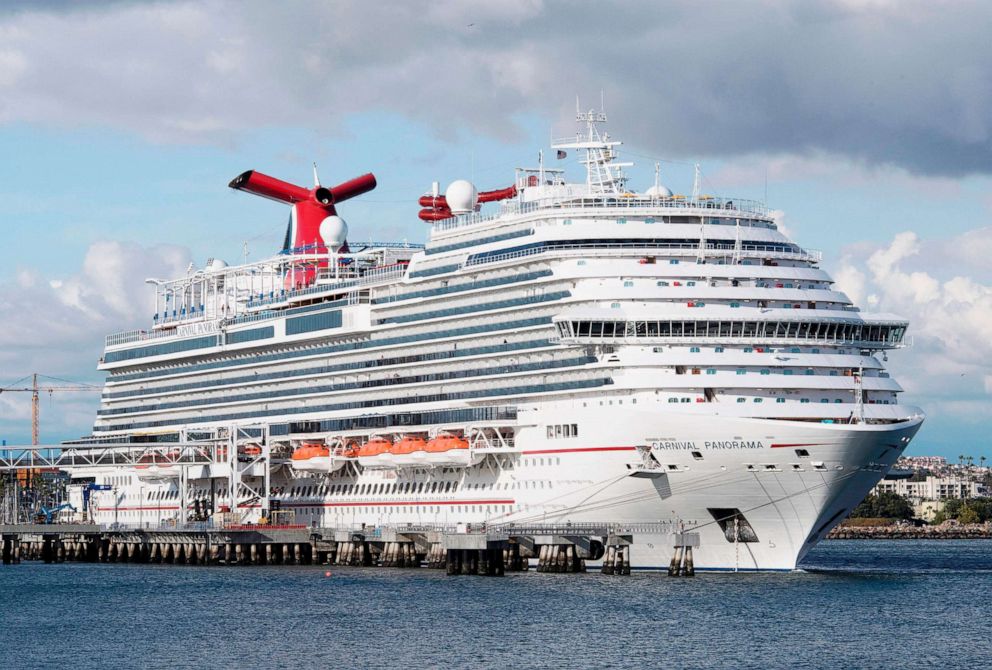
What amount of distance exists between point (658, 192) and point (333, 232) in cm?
3104

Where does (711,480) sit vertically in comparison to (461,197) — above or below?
below

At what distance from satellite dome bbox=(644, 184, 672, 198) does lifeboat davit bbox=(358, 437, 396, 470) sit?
719 inches

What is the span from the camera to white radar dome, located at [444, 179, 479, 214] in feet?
301

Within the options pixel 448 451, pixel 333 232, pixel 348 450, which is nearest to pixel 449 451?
pixel 448 451

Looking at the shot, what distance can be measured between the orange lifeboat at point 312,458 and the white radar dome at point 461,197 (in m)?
14.7

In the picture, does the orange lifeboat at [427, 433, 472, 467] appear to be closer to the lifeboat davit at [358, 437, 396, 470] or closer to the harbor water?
the lifeboat davit at [358, 437, 396, 470]

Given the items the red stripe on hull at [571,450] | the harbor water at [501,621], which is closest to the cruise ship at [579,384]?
the red stripe on hull at [571,450]

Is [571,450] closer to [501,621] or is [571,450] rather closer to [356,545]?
[501,621]

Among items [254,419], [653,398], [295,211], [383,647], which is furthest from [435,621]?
[295,211]

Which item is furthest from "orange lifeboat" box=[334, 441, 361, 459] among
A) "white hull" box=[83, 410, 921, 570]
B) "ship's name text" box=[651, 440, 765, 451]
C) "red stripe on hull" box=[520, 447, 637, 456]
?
"ship's name text" box=[651, 440, 765, 451]

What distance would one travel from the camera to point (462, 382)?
85.2 m

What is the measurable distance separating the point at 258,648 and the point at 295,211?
6035cm

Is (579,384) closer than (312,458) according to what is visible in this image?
Yes

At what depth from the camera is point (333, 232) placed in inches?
4227
